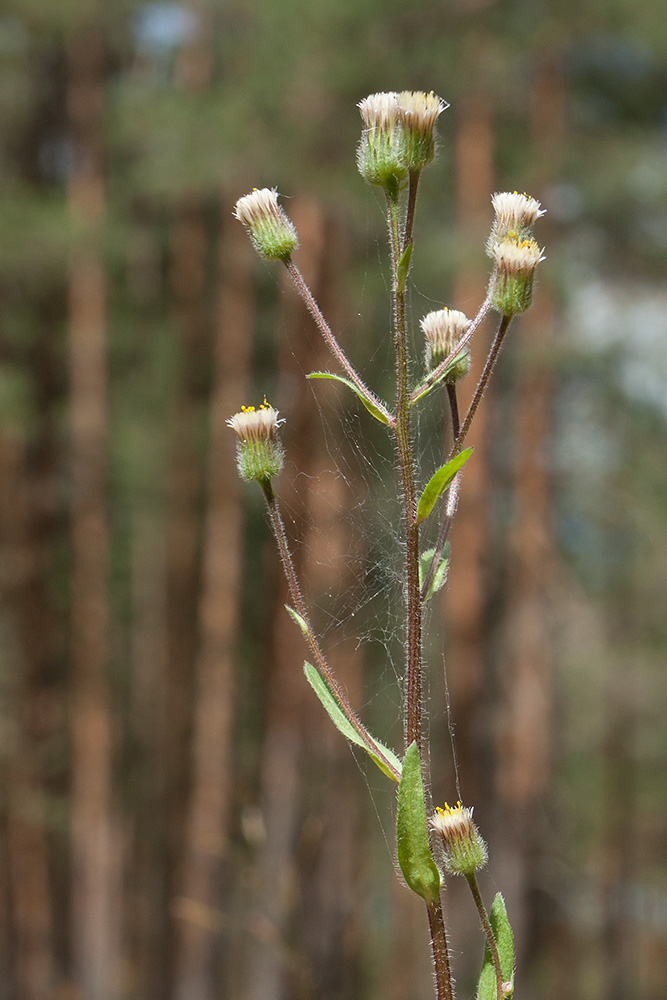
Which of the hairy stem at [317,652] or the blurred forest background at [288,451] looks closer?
the hairy stem at [317,652]

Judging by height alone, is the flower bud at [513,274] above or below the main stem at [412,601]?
above

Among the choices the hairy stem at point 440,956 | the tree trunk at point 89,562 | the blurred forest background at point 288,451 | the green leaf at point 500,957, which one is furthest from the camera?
the tree trunk at point 89,562

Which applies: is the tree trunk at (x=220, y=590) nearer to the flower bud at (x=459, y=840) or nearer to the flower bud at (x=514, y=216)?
the flower bud at (x=514, y=216)

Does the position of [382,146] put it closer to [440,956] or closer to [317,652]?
[317,652]

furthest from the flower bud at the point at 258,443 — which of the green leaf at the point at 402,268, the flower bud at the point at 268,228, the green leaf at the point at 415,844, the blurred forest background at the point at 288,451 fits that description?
the blurred forest background at the point at 288,451

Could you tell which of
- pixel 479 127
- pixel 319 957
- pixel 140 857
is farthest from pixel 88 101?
pixel 140 857

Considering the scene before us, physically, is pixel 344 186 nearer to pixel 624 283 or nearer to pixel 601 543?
pixel 624 283
